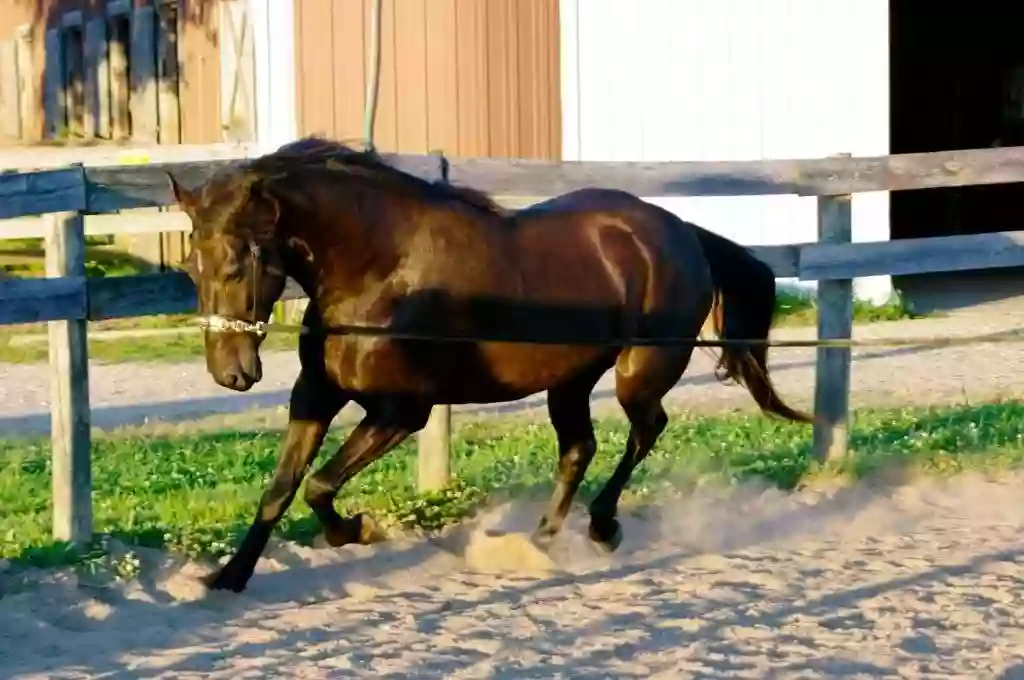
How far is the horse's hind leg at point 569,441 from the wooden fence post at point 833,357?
75.3 inches

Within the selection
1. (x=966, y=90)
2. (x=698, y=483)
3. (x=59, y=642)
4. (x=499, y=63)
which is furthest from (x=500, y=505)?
(x=966, y=90)

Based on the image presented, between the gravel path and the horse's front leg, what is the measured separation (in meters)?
3.89

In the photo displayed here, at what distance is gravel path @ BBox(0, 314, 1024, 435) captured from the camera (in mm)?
10250

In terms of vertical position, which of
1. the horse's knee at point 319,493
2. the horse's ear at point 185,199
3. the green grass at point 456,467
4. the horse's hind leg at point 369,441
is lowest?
the green grass at point 456,467

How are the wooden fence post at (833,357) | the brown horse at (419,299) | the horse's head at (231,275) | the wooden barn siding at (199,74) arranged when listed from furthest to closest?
the wooden barn siding at (199,74), the wooden fence post at (833,357), the brown horse at (419,299), the horse's head at (231,275)

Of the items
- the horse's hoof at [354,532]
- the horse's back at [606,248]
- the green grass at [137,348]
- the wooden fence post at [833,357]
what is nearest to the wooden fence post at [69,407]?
the horse's hoof at [354,532]

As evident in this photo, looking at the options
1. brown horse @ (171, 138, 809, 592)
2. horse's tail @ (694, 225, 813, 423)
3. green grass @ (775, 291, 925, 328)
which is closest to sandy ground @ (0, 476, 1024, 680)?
brown horse @ (171, 138, 809, 592)

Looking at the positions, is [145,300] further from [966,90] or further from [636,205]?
[966,90]

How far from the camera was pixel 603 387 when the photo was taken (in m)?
11.3

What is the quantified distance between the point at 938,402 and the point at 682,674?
19.1 feet

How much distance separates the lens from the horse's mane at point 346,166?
18.9ft

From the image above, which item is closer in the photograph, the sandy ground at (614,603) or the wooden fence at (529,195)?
the sandy ground at (614,603)

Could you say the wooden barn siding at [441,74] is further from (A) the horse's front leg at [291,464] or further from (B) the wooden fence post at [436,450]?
(A) the horse's front leg at [291,464]

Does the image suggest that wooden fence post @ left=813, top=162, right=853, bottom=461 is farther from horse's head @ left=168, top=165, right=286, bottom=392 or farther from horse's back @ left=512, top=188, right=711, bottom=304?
horse's head @ left=168, top=165, right=286, bottom=392
